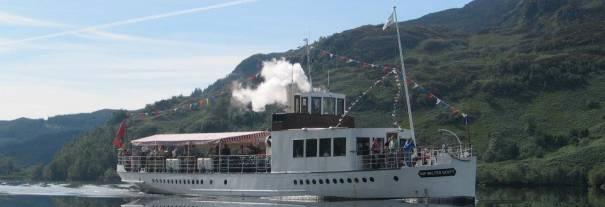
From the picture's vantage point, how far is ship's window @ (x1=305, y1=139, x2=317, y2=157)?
142 feet

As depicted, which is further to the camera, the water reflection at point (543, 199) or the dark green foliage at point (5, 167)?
the dark green foliage at point (5, 167)

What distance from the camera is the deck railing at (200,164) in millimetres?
46344

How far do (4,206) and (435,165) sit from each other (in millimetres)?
21929

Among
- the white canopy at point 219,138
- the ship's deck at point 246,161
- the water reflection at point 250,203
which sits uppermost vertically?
the white canopy at point 219,138

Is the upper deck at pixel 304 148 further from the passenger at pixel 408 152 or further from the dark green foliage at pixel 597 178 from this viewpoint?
the dark green foliage at pixel 597 178

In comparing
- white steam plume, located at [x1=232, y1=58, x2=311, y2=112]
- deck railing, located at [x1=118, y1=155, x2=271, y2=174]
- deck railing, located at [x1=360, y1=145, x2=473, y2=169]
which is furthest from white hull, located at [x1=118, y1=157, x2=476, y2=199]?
white steam plume, located at [x1=232, y1=58, x2=311, y2=112]

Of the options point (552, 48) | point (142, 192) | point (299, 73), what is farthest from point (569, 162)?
point (552, 48)

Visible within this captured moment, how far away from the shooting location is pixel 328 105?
48.2 metres

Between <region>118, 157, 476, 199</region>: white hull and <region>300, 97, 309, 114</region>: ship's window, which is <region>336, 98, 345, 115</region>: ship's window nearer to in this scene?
<region>300, 97, 309, 114</region>: ship's window

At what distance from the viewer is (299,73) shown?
59656 millimetres

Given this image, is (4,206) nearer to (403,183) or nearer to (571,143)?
(403,183)

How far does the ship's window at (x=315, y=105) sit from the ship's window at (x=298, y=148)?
12.9ft

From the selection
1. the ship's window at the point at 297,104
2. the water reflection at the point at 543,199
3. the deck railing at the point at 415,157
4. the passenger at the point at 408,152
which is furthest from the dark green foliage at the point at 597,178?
the passenger at the point at 408,152

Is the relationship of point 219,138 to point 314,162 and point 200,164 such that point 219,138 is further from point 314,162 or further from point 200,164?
point 314,162
